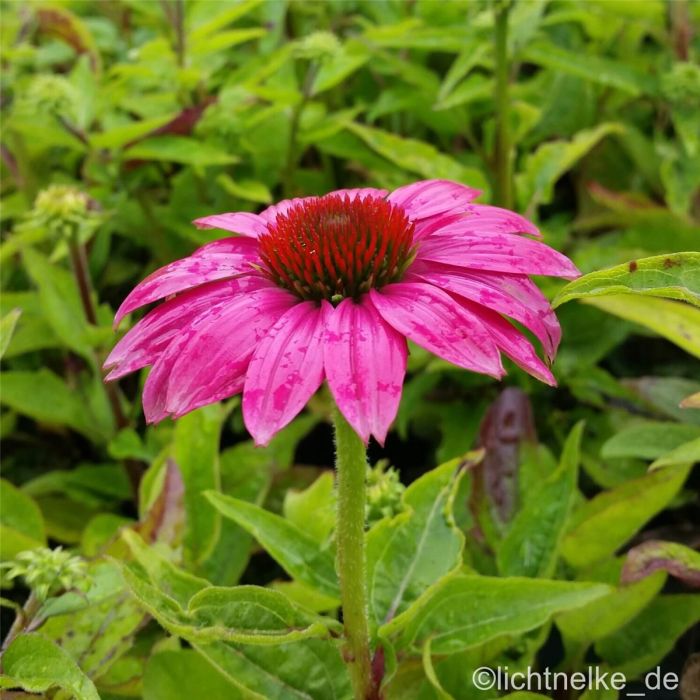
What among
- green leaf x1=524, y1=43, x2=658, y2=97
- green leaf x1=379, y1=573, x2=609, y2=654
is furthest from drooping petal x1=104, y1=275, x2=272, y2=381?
green leaf x1=524, y1=43, x2=658, y2=97

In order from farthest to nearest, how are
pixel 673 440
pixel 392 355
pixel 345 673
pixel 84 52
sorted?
pixel 84 52
pixel 673 440
pixel 345 673
pixel 392 355

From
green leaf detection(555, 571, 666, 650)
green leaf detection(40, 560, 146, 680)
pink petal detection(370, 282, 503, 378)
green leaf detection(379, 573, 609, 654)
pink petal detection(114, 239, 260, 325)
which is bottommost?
green leaf detection(555, 571, 666, 650)

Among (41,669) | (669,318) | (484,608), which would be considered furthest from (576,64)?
(41,669)

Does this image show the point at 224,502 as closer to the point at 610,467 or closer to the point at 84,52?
the point at 610,467

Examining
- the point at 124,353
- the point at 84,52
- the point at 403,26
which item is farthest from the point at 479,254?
the point at 84,52

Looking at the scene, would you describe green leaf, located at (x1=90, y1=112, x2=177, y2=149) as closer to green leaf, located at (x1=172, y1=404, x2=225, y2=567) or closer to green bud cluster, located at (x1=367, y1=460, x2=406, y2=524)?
green leaf, located at (x1=172, y1=404, x2=225, y2=567)

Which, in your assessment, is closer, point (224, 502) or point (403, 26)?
point (224, 502)

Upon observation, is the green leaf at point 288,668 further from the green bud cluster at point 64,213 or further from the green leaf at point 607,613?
the green bud cluster at point 64,213

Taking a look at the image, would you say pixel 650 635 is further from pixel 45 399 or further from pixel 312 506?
pixel 45 399
